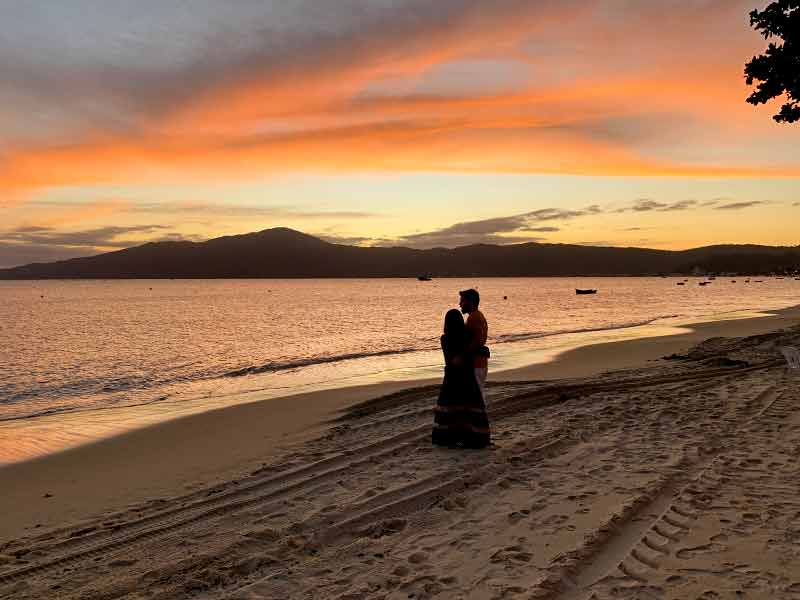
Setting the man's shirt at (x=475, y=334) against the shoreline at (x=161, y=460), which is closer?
the shoreline at (x=161, y=460)

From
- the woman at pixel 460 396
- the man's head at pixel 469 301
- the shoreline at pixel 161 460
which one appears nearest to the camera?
the shoreline at pixel 161 460

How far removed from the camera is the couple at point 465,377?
9.08m

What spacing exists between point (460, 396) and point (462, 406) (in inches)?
6.1

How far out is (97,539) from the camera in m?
6.75

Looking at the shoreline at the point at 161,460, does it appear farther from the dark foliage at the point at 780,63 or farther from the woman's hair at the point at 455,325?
the dark foliage at the point at 780,63

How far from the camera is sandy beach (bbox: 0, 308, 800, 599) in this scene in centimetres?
523

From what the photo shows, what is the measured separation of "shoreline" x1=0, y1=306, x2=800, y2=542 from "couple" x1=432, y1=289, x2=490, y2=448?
3096mm

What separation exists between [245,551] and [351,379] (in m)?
15.5

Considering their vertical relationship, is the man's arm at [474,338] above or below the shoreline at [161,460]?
above

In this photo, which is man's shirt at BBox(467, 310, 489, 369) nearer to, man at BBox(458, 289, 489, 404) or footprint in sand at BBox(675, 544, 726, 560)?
man at BBox(458, 289, 489, 404)

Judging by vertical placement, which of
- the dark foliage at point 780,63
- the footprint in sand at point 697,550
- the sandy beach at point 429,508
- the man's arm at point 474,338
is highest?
the dark foliage at point 780,63

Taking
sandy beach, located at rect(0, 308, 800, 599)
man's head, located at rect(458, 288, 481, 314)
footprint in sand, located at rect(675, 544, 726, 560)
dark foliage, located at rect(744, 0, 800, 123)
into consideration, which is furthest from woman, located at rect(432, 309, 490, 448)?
dark foliage, located at rect(744, 0, 800, 123)

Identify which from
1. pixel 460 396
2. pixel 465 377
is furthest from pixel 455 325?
pixel 460 396

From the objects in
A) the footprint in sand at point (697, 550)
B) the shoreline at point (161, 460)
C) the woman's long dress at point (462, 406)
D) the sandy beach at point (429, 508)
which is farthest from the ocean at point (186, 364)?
the footprint in sand at point (697, 550)
